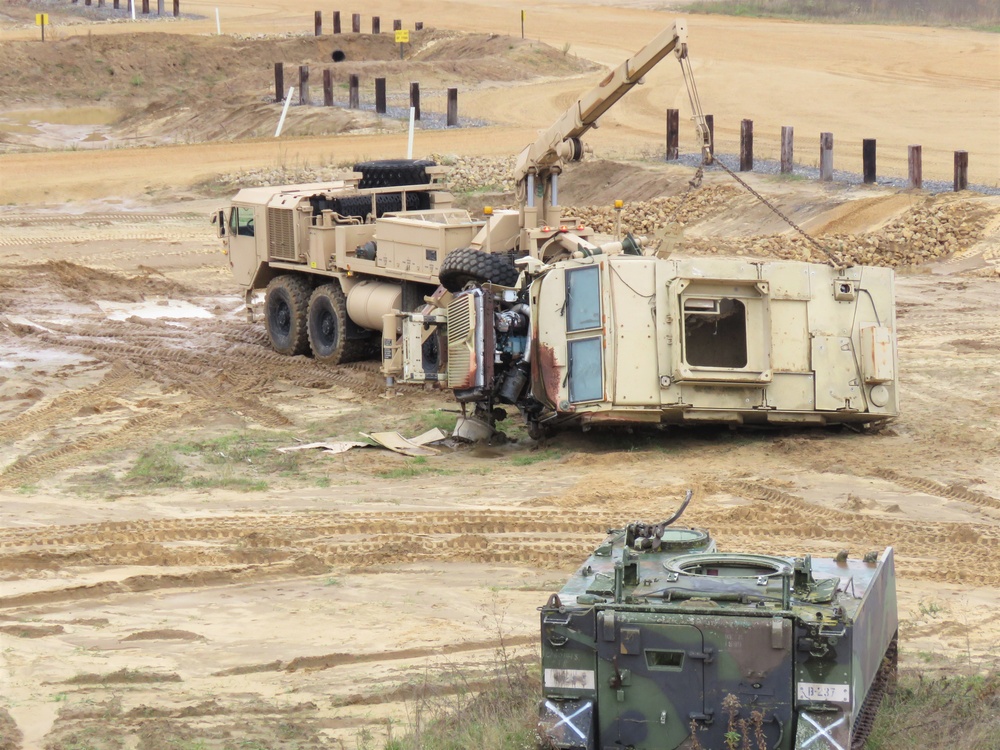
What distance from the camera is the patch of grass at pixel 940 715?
7.29 metres

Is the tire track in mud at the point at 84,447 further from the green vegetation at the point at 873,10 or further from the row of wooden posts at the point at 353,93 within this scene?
the green vegetation at the point at 873,10

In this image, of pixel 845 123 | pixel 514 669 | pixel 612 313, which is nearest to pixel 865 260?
pixel 612 313

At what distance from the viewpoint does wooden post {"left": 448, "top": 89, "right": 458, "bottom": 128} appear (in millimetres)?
35344

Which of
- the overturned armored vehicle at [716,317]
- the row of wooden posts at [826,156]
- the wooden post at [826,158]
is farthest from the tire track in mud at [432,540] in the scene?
the wooden post at [826,158]


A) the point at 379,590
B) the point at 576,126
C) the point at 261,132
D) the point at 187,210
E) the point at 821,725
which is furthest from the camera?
the point at 261,132

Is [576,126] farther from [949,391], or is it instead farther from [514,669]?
[514,669]

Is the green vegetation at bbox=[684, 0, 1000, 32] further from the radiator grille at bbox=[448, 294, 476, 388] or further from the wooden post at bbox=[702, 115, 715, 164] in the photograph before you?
the radiator grille at bbox=[448, 294, 476, 388]

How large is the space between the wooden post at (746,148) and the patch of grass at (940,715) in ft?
66.7

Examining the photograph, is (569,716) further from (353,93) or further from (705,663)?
(353,93)

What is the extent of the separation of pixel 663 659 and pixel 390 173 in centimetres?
1472

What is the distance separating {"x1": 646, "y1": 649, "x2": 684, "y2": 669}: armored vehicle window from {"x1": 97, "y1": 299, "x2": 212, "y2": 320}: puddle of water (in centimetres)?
1670

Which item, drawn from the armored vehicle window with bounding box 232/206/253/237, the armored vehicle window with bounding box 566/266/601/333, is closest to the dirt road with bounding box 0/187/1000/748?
the armored vehicle window with bounding box 566/266/601/333

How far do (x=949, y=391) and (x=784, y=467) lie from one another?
10.9 feet

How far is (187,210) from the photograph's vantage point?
30219 mm
